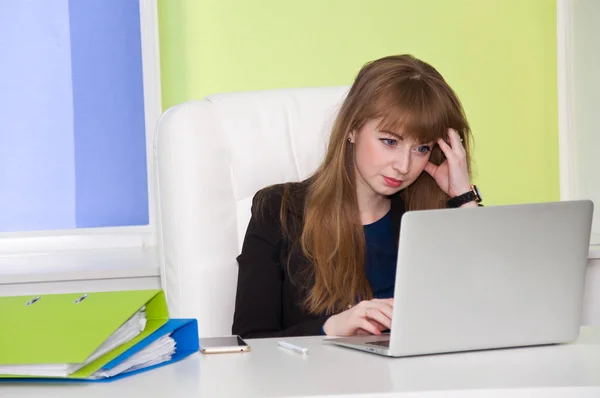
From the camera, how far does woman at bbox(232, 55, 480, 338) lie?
1.64m

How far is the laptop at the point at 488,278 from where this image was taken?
3.17ft

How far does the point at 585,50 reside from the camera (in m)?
2.65

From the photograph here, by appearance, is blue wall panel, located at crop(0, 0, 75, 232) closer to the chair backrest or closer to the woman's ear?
the chair backrest

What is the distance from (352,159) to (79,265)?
933 millimetres

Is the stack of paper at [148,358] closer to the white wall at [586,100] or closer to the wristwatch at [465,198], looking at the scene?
the wristwatch at [465,198]

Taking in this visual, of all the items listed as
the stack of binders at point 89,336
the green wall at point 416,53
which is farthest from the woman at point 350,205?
the green wall at point 416,53

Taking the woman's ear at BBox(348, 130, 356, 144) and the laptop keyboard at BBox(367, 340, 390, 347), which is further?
the woman's ear at BBox(348, 130, 356, 144)

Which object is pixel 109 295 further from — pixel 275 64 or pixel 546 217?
pixel 275 64

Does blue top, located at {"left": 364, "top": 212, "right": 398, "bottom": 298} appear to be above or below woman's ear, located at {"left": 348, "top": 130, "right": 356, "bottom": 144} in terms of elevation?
below

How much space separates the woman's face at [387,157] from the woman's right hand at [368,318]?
411 millimetres

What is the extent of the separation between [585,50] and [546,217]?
5.99ft

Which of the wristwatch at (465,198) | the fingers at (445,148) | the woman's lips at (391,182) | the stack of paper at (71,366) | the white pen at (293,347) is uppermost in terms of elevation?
the fingers at (445,148)

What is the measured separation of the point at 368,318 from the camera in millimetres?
1253

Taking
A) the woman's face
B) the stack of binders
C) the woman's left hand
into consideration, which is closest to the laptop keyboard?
the stack of binders
